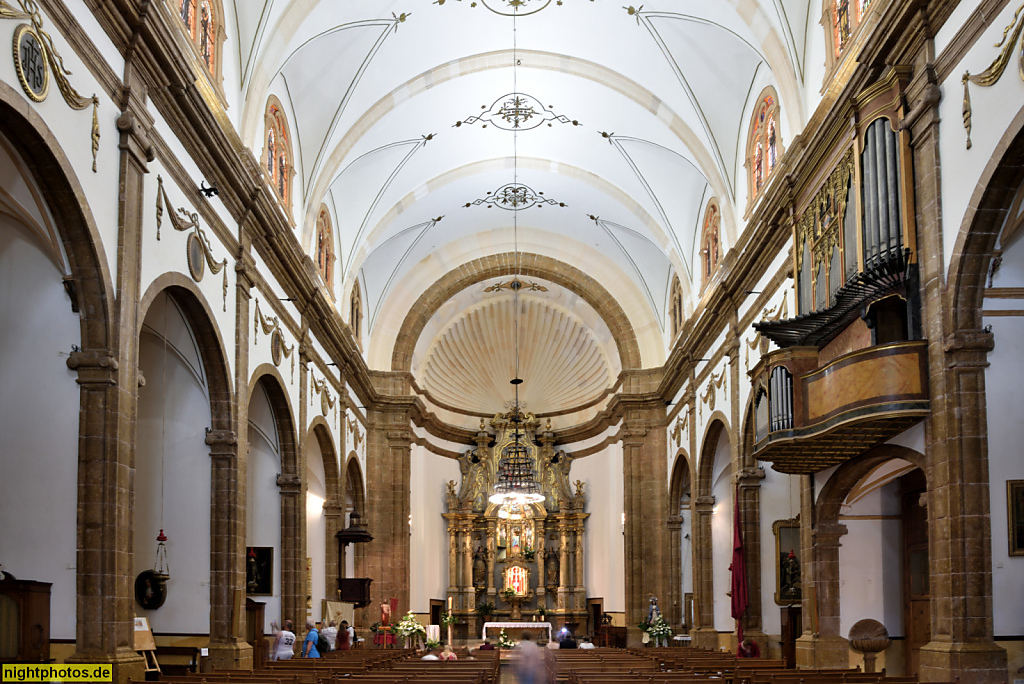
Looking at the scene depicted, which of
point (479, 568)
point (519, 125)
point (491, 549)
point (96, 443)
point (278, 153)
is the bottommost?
point (479, 568)

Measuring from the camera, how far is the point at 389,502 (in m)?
31.6

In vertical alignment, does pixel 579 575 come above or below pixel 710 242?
below

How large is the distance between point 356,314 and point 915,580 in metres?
18.2

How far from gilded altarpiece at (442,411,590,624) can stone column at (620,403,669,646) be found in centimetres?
522

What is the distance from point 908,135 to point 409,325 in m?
21.8

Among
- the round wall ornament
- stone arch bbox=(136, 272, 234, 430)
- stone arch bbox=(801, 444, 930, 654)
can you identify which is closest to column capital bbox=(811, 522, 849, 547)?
stone arch bbox=(801, 444, 930, 654)

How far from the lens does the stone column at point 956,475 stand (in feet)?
35.9

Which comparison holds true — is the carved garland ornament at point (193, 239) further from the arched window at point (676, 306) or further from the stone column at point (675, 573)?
the stone column at point (675, 573)

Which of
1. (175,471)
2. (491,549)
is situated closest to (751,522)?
(175,471)

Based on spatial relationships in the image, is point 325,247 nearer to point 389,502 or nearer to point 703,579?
point 389,502

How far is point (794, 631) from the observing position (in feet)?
62.0

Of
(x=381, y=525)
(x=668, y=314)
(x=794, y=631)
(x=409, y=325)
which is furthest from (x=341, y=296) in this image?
(x=794, y=631)

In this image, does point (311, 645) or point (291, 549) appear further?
point (291, 549)

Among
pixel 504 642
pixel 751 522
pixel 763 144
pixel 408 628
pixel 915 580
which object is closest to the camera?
pixel 915 580
